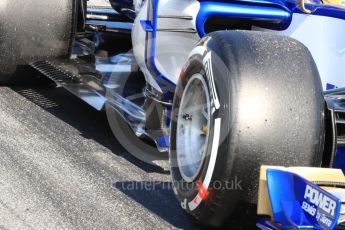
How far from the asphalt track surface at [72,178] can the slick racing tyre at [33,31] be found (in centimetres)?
42

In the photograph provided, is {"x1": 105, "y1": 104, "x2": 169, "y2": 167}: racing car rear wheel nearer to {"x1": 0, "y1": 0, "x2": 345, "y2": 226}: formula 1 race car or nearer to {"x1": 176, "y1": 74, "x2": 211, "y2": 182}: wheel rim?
{"x1": 0, "y1": 0, "x2": 345, "y2": 226}: formula 1 race car

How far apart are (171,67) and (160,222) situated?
1.30 metres

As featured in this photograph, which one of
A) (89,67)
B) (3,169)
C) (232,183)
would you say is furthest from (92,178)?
(89,67)

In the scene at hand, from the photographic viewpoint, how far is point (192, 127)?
11.6 feet

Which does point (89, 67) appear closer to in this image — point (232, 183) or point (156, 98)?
point (156, 98)

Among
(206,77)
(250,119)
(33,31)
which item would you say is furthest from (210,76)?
(33,31)

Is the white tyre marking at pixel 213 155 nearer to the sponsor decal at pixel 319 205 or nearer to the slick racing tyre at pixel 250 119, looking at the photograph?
the slick racing tyre at pixel 250 119

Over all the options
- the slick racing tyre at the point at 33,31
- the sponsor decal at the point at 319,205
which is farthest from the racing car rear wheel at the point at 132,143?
the sponsor decal at the point at 319,205

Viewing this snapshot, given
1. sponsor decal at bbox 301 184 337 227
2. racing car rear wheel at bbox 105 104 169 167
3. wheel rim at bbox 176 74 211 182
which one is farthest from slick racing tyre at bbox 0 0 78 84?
sponsor decal at bbox 301 184 337 227

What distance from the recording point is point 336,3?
439cm

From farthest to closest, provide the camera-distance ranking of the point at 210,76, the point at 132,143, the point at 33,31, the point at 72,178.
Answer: the point at 33,31 → the point at 132,143 → the point at 72,178 → the point at 210,76

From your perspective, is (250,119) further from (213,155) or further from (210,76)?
(210,76)

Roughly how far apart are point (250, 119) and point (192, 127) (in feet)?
2.09

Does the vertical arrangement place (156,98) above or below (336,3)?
below
